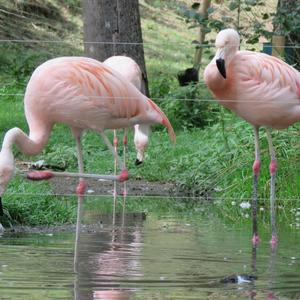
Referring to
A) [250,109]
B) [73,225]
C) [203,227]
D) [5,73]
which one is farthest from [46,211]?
[5,73]

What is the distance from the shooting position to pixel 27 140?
6.19 m

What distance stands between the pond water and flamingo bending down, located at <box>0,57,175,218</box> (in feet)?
1.71

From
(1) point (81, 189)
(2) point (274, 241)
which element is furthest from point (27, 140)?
(2) point (274, 241)

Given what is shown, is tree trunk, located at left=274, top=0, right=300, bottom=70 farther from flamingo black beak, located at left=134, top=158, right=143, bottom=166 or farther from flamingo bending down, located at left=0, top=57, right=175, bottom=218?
flamingo bending down, located at left=0, top=57, right=175, bottom=218

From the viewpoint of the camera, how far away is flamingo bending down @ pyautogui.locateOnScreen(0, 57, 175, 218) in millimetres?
6180

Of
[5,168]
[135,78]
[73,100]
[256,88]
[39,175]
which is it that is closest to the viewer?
[5,168]

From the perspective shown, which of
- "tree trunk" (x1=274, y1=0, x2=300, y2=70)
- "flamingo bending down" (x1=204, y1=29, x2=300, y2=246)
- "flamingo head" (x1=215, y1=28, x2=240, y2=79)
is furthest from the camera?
"tree trunk" (x1=274, y1=0, x2=300, y2=70)

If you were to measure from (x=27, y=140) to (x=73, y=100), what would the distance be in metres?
0.37

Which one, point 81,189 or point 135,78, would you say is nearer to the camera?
point 81,189

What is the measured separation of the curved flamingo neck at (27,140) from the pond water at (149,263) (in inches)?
23.5

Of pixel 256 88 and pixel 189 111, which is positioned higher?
pixel 189 111

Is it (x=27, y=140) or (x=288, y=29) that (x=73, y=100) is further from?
(x=288, y=29)

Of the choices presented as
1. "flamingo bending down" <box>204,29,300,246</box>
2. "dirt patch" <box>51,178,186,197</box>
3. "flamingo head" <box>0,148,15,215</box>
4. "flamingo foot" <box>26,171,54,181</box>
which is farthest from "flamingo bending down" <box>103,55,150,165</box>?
"flamingo head" <box>0,148,15,215</box>

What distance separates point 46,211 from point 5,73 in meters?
8.34
